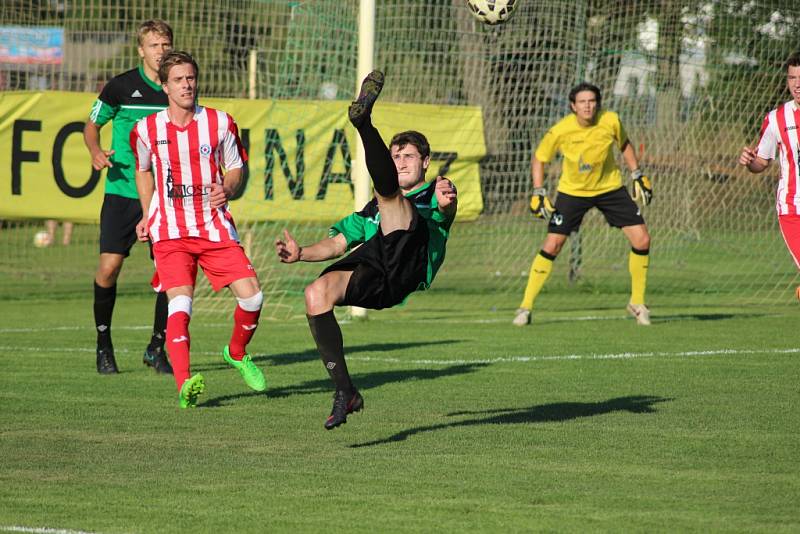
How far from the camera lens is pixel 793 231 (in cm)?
884

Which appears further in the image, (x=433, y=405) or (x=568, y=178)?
(x=568, y=178)

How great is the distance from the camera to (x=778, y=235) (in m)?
15.9

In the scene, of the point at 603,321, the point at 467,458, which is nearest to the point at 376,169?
the point at 467,458

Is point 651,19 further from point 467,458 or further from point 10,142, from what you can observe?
point 467,458

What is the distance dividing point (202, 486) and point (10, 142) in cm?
932

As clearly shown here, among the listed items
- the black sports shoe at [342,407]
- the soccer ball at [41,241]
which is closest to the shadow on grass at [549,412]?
the black sports shoe at [342,407]

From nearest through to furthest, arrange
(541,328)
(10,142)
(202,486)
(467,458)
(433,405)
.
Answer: (202,486)
(467,458)
(433,405)
(541,328)
(10,142)

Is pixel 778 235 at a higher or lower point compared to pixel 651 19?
lower

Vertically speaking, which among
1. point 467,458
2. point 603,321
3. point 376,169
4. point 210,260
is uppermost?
point 376,169

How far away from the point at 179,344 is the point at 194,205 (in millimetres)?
867

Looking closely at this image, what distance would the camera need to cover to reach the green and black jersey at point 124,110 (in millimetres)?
8844

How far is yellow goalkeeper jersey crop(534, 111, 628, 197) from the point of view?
12016mm

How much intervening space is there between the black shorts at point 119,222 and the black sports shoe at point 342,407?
3.35 metres

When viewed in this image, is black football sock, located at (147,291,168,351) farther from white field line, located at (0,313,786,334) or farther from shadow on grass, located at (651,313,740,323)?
shadow on grass, located at (651,313,740,323)
